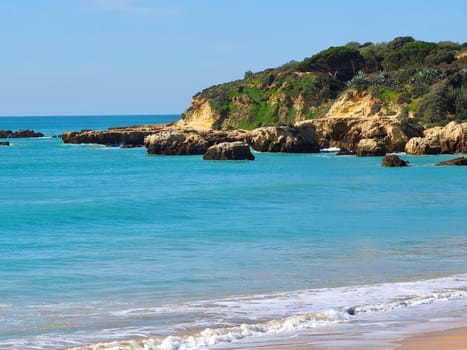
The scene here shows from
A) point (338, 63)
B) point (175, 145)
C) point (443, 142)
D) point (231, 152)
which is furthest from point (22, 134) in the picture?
point (443, 142)

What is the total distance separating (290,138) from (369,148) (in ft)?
26.4

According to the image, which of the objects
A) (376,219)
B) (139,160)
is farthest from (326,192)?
(139,160)

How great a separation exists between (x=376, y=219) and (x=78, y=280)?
12.4 meters

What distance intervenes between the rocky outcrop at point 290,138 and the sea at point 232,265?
952 inches

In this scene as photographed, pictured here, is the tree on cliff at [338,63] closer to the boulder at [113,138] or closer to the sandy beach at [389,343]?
the boulder at [113,138]

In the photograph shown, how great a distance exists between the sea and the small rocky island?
21.6 m

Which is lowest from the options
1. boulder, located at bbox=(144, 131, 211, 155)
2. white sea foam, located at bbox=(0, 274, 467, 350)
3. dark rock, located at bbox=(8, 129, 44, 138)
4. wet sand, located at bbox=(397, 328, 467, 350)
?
white sea foam, located at bbox=(0, 274, 467, 350)

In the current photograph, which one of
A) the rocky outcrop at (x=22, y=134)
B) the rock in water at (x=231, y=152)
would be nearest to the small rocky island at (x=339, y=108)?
the rock in water at (x=231, y=152)

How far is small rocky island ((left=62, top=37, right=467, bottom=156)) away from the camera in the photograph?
60.9m

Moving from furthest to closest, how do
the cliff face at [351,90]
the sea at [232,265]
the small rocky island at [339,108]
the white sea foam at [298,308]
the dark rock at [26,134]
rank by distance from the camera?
the dark rock at [26,134]
the cliff face at [351,90]
the small rocky island at [339,108]
the sea at [232,265]
the white sea foam at [298,308]

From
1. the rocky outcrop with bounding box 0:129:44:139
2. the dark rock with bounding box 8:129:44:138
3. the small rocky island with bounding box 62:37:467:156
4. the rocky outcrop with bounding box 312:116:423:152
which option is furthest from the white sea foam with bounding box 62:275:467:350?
the rocky outcrop with bounding box 0:129:44:139

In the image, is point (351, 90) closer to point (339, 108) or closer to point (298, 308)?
point (339, 108)

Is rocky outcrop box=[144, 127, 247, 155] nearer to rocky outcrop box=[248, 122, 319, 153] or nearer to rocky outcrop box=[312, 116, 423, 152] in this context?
rocky outcrop box=[248, 122, 319, 153]

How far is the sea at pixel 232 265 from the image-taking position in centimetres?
1191
